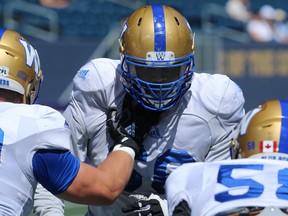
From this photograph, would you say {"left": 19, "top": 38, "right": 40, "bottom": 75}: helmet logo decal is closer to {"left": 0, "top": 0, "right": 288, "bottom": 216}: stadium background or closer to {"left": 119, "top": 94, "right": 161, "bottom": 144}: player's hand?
{"left": 119, "top": 94, "right": 161, "bottom": 144}: player's hand

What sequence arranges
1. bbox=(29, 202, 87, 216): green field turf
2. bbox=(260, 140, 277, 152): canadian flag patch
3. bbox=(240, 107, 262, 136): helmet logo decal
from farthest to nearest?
1. bbox=(29, 202, 87, 216): green field turf
2. bbox=(240, 107, 262, 136): helmet logo decal
3. bbox=(260, 140, 277, 152): canadian flag patch

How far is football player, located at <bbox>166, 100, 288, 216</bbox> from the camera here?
212 cm

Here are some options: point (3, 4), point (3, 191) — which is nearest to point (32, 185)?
point (3, 191)

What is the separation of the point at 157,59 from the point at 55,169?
2.80 ft

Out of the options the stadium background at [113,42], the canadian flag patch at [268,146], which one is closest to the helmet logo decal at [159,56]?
the canadian flag patch at [268,146]

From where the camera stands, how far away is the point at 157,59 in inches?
123

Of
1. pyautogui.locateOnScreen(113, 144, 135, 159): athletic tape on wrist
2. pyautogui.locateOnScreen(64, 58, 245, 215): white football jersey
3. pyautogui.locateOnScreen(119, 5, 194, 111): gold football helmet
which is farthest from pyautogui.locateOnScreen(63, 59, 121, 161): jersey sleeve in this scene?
pyautogui.locateOnScreen(113, 144, 135, 159): athletic tape on wrist

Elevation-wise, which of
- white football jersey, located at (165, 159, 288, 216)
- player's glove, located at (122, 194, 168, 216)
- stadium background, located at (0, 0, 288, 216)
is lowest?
stadium background, located at (0, 0, 288, 216)

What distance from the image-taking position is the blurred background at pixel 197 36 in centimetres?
1017

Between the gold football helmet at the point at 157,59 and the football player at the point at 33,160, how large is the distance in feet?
1.60

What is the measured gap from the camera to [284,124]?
2.28 metres

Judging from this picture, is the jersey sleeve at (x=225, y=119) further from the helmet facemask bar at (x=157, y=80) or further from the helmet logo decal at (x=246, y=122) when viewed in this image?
the helmet logo decal at (x=246, y=122)

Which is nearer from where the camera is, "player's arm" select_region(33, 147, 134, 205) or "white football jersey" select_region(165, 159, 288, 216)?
"white football jersey" select_region(165, 159, 288, 216)

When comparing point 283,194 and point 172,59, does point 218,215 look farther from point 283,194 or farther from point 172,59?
point 172,59
